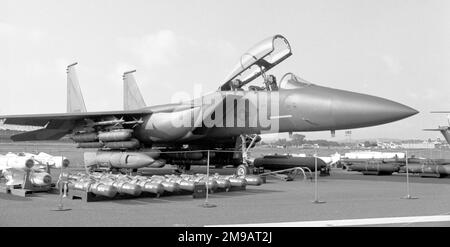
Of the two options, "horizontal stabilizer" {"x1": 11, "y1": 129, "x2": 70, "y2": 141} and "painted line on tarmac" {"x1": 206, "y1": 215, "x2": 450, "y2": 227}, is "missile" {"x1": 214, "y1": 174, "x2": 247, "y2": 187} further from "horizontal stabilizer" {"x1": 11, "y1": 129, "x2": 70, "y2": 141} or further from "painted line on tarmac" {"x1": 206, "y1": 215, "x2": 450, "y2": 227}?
"horizontal stabilizer" {"x1": 11, "y1": 129, "x2": 70, "y2": 141}

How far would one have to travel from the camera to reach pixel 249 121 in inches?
534

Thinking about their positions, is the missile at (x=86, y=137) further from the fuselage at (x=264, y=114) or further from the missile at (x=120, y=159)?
the fuselage at (x=264, y=114)

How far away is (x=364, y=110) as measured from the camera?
1102 cm

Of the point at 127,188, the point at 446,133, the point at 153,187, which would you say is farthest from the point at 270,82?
the point at 446,133

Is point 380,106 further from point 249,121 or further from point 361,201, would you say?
point 249,121

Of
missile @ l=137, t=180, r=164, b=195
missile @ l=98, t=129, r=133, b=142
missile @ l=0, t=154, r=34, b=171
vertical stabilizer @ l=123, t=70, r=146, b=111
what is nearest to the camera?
missile @ l=137, t=180, r=164, b=195

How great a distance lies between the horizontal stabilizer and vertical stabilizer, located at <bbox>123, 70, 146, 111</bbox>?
3.87 m

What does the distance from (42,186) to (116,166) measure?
4564 millimetres

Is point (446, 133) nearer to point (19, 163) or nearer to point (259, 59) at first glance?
point (259, 59)

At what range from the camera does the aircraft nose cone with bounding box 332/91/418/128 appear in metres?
10.5

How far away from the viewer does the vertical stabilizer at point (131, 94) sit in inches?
832

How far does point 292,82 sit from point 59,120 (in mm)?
9786

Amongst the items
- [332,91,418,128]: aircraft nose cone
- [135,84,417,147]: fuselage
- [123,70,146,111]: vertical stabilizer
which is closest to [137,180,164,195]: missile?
[135,84,417,147]: fuselage

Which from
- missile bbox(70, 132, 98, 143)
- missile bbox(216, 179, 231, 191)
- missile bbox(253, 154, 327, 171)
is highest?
missile bbox(70, 132, 98, 143)
